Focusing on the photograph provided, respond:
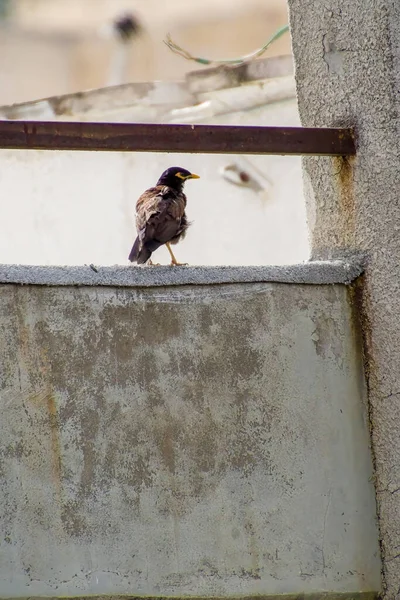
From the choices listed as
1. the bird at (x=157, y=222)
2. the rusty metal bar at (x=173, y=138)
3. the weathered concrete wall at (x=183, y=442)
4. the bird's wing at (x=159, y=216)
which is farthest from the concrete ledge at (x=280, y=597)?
the rusty metal bar at (x=173, y=138)

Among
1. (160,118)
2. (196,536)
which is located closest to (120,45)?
(160,118)

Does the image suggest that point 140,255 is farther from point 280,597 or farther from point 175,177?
point 280,597

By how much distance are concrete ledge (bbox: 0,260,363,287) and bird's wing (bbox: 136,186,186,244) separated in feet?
1.87

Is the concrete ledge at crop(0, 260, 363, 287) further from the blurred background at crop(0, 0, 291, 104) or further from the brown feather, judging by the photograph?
the blurred background at crop(0, 0, 291, 104)

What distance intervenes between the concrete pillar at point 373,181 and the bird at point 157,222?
0.75 meters

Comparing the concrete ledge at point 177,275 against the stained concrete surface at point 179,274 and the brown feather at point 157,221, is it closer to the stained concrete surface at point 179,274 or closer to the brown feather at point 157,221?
the stained concrete surface at point 179,274

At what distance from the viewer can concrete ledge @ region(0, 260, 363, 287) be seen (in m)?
3.99

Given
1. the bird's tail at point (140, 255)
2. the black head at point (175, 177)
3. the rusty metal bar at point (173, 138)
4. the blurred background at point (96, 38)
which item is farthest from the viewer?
the blurred background at point (96, 38)

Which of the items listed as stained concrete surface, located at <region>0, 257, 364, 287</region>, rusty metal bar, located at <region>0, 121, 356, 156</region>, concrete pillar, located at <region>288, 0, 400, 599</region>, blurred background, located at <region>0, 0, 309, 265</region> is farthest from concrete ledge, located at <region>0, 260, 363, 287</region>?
blurred background, located at <region>0, 0, 309, 265</region>

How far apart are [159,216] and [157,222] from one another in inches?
1.3

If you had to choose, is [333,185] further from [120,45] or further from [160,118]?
[120,45]

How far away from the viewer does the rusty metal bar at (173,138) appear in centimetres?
414

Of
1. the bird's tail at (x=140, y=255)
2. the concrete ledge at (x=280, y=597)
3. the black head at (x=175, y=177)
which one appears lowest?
the concrete ledge at (x=280, y=597)

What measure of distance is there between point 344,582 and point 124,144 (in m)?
2.02
